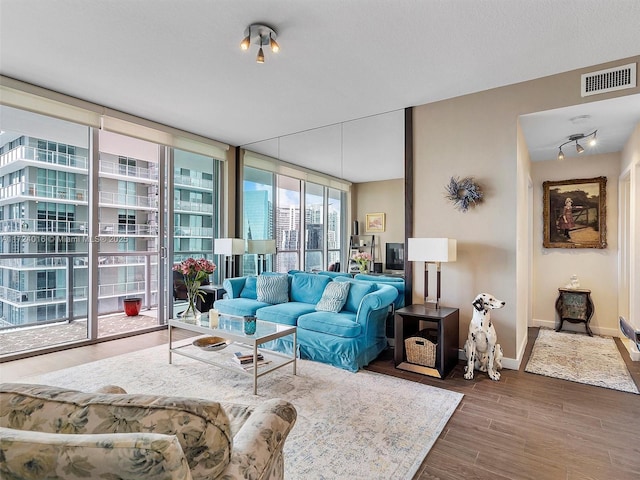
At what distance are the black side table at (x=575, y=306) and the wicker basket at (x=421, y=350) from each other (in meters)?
2.69

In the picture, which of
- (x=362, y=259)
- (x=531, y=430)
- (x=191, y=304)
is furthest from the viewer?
(x=362, y=259)

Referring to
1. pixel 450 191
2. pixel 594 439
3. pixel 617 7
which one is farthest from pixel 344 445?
pixel 617 7

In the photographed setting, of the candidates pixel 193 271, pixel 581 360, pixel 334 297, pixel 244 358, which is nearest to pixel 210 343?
pixel 244 358

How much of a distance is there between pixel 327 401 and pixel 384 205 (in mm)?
2443

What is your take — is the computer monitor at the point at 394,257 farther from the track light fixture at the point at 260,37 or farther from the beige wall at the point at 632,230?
the track light fixture at the point at 260,37

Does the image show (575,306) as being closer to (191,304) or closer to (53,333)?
(191,304)

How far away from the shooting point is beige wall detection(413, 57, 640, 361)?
3381 mm

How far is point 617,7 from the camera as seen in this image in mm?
2295

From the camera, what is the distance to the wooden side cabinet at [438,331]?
10.4 ft

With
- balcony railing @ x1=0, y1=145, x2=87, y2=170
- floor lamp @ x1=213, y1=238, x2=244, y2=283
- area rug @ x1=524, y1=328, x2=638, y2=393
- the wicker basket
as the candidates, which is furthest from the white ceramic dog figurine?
balcony railing @ x1=0, y1=145, x2=87, y2=170

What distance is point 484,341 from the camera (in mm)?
3174

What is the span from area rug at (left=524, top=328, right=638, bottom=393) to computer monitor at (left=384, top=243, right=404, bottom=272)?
1.61 m

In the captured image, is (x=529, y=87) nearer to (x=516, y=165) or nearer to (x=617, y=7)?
(x=516, y=165)

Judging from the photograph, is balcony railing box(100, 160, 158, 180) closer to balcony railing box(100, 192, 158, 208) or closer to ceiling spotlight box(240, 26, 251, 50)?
balcony railing box(100, 192, 158, 208)
